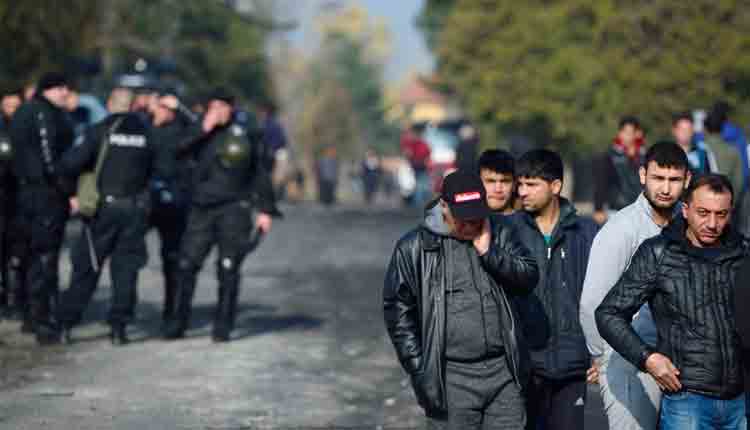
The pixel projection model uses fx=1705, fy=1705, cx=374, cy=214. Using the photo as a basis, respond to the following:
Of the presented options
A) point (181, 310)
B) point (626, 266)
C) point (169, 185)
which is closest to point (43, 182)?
point (169, 185)

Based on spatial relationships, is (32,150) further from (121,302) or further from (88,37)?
(88,37)

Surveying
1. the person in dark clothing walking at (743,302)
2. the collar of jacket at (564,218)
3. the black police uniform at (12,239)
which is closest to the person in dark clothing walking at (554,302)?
the collar of jacket at (564,218)

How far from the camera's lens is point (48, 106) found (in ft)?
44.0

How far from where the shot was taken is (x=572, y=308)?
7.97 metres

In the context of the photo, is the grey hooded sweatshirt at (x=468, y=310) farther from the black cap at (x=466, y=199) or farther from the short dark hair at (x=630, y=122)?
the short dark hair at (x=630, y=122)

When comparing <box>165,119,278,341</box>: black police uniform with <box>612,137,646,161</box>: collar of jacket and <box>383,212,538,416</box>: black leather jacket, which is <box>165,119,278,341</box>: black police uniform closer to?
<box>612,137,646,161</box>: collar of jacket

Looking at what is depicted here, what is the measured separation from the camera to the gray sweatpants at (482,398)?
278 inches

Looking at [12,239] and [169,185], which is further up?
[169,185]

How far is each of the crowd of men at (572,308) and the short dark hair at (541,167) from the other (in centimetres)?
20

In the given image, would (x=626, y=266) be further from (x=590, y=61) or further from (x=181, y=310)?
(x=590, y=61)

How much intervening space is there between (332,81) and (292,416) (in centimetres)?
7645

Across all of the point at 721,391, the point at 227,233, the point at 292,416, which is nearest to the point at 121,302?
the point at 227,233

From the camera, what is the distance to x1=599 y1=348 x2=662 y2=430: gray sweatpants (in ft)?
24.9

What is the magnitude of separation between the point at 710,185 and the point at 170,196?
792cm
